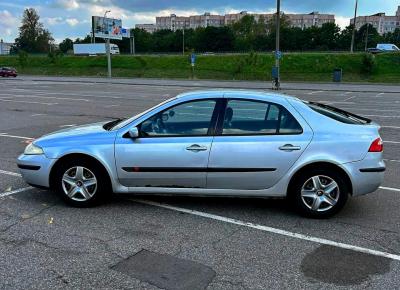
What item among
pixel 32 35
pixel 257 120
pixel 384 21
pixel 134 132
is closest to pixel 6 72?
pixel 134 132

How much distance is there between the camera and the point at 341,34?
357 ft

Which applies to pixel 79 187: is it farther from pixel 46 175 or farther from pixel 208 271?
pixel 208 271

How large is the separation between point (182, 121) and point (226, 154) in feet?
2.28

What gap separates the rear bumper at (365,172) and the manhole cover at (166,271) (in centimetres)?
207

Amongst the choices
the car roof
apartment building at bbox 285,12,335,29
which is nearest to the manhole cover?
the car roof

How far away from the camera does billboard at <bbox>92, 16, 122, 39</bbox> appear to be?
62031mm

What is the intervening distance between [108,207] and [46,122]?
874 centimetres

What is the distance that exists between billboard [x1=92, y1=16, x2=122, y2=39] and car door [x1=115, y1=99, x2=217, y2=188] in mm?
59770

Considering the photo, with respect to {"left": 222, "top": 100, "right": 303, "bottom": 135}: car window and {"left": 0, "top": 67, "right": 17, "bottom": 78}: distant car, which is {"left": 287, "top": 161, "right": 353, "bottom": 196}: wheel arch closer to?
{"left": 222, "top": 100, "right": 303, "bottom": 135}: car window

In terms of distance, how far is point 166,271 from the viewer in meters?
3.60

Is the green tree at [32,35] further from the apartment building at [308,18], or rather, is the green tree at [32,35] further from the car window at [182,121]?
the car window at [182,121]

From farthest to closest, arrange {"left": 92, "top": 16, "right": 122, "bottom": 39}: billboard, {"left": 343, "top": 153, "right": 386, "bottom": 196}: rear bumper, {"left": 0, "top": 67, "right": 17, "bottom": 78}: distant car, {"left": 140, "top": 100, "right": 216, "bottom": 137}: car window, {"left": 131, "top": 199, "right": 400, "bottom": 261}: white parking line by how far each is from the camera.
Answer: {"left": 92, "top": 16, "right": 122, "bottom": 39}: billboard → {"left": 0, "top": 67, "right": 17, "bottom": 78}: distant car → {"left": 140, "top": 100, "right": 216, "bottom": 137}: car window → {"left": 343, "top": 153, "right": 386, "bottom": 196}: rear bumper → {"left": 131, "top": 199, "right": 400, "bottom": 261}: white parking line

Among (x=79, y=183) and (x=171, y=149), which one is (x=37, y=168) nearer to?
(x=79, y=183)

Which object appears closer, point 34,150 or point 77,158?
point 77,158
